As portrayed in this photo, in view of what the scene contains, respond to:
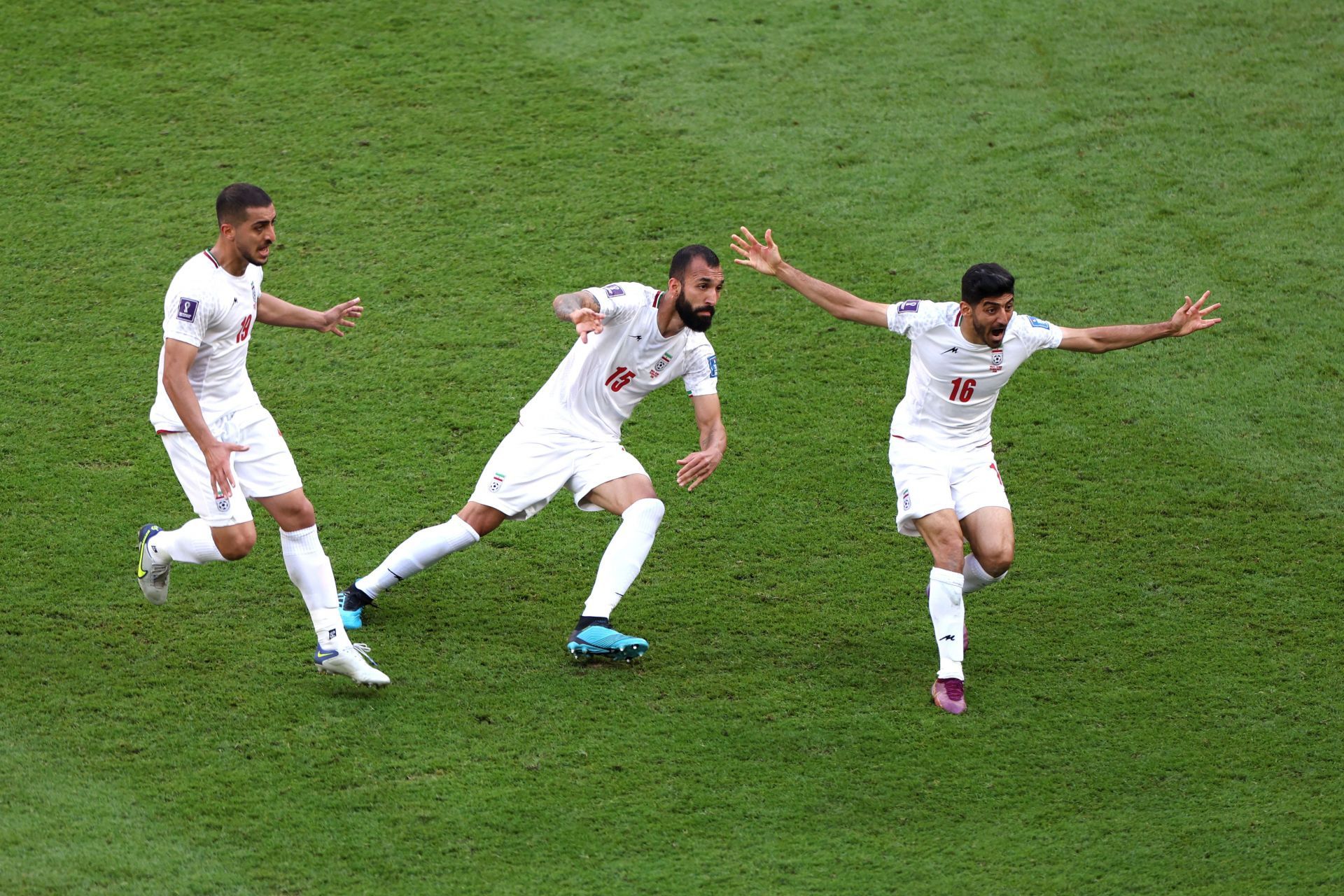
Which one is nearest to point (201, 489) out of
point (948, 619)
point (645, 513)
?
point (645, 513)

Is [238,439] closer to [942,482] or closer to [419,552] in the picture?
[419,552]

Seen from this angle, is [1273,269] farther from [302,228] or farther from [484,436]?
[302,228]

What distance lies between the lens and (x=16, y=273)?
8.95m

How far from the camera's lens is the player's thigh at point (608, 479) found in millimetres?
6031

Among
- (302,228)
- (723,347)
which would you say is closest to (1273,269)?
(723,347)

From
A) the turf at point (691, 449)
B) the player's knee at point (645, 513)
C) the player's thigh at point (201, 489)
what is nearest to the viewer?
the turf at point (691, 449)

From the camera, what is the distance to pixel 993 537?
19.3ft

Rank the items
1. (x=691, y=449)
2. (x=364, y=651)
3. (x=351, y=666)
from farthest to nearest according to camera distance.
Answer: (x=691, y=449) → (x=364, y=651) → (x=351, y=666)

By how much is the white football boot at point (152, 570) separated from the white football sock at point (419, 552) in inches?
31.2

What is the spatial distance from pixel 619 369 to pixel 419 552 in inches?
45.9

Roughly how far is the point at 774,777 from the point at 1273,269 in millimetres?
5918

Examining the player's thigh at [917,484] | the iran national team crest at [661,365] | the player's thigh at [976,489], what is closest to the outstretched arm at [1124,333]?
the player's thigh at [976,489]

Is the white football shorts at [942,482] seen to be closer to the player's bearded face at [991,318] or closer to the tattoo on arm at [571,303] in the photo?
the player's bearded face at [991,318]

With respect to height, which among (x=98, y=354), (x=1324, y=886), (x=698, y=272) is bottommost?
(x=1324, y=886)
